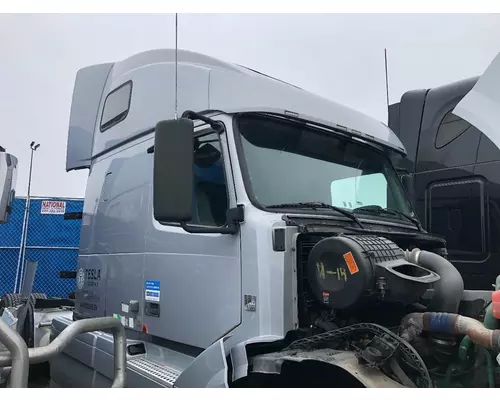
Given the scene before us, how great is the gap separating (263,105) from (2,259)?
22.1ft

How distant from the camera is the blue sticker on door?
309 centimetres

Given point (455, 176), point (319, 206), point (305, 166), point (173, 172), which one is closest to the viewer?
point (173, 172)

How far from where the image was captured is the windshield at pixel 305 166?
8.98ft

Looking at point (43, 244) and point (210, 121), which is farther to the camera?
point (43, 244)

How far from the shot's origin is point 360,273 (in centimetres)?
214

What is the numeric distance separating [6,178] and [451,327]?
2.56 m

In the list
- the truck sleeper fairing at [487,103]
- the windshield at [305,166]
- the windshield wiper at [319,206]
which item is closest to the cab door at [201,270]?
the windshield at [305,166]

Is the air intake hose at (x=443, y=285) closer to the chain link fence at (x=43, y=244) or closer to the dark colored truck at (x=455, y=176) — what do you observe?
the dark colored truck at (x=455, y=176)

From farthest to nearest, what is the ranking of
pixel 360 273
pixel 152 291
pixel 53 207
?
pixel 53 207, pixel 152 291, pixel 360 273

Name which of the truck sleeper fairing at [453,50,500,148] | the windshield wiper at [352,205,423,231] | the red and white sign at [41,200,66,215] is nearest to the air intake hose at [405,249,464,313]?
the windshield wiper at [352,205,423,231]

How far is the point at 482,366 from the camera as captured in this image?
232cm

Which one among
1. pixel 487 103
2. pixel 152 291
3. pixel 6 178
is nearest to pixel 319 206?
pixel 487 103

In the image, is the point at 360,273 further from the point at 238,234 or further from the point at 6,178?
the point at 6,178

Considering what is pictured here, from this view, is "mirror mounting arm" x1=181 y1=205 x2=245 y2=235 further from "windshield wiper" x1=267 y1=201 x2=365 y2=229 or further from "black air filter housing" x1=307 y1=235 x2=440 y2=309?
"black air filter housing" x1=307 y1=235 x2=440 y2=309
